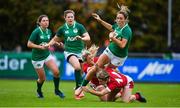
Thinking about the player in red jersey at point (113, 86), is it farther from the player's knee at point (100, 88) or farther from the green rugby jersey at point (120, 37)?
the green rugby jersey at point (120, 37)

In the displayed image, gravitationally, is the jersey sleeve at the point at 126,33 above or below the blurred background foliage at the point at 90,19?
above

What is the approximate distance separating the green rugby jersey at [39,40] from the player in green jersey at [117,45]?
183cm

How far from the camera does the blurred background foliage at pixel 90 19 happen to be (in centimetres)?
4994

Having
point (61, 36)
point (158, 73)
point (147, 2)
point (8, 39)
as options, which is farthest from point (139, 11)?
point (61, 36)

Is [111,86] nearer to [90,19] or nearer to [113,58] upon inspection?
[113,58]

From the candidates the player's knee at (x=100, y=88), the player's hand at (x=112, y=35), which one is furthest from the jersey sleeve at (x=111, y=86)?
the player's hand at (x=112, y=35)

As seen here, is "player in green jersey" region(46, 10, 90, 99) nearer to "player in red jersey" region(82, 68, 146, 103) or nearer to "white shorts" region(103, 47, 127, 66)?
"white shorts" region(103, 47, 127, 66)

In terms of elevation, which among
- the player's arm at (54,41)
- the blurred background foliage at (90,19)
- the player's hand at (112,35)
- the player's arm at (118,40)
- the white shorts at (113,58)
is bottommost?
the blurred background foliage at (90,19)

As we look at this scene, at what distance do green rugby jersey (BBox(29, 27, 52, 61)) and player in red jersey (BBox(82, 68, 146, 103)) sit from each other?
244 cm

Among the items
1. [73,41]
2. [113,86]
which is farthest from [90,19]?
[113,86]

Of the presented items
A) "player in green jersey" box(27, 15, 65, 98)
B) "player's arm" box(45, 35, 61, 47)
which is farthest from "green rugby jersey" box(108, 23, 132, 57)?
"player in green jersey" box(27, 15, 65, 98)

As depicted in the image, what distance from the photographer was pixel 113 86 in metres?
20.0

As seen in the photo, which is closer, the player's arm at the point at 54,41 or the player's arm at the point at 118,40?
the player's arm at the point at 118,40

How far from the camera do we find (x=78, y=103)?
64.6 feet
